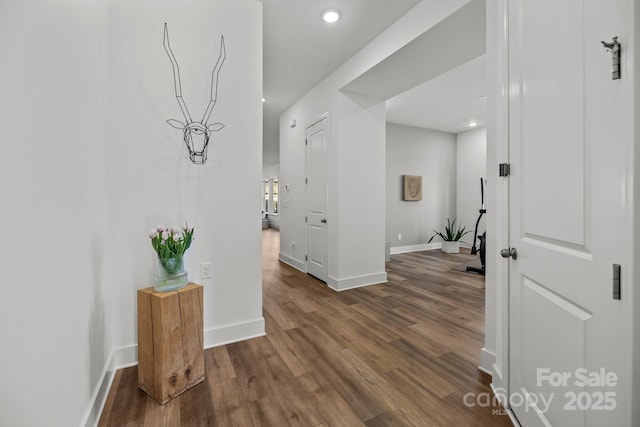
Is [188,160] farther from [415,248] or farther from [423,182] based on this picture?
[423,182]

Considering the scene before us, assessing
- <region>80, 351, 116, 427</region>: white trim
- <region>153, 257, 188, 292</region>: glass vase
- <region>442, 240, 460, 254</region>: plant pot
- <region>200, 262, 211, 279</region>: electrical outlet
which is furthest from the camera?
<region>442, 240, 460, 254</region>: plant pot

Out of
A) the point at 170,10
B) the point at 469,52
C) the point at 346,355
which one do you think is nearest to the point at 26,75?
the point at 170,10

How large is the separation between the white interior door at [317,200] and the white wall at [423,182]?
96.4 inches

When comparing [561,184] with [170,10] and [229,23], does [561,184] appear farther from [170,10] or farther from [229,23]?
[170,10]

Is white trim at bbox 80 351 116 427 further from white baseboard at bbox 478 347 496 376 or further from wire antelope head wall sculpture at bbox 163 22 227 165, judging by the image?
white baseboard at bbox 478 347 496 376

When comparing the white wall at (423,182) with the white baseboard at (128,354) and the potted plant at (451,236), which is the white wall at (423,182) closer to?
the potted plant at (451,236)

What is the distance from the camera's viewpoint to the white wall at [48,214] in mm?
736

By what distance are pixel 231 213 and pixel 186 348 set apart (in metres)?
0.97

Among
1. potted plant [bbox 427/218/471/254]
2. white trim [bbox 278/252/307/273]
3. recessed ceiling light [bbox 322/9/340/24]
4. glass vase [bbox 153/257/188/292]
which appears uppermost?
recessed ceiling light [bbox 322/9/340/24]

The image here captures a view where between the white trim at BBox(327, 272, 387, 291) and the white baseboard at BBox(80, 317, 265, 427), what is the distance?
4.38 ft

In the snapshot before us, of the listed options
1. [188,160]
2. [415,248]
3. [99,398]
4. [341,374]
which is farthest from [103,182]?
[415,248]

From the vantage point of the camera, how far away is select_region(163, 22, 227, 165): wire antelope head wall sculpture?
76.1 inches

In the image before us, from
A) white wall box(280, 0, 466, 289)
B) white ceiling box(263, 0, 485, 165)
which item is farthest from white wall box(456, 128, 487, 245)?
white wall box(280, 0, 466, 289)

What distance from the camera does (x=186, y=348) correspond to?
5.10 ft
